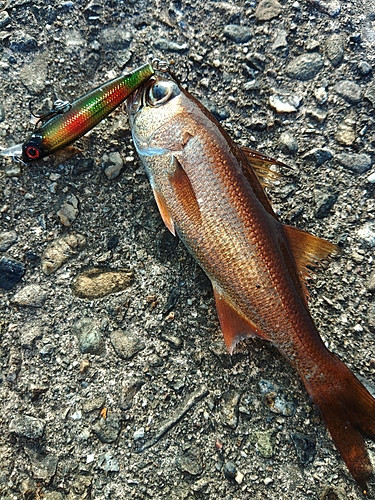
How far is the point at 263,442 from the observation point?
271 cm

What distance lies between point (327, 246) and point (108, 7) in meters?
2.40

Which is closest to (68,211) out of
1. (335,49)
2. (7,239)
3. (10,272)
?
(7,239)

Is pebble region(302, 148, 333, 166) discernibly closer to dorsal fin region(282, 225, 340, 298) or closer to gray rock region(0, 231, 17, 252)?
dorsal fin region(282, 225, 340, 298)

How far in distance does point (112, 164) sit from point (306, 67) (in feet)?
5.34

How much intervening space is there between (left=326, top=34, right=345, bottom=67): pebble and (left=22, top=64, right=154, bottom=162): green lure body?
55.2 inches

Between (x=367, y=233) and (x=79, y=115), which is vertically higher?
(x=79, y=115)

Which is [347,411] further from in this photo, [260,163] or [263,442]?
[260,163]

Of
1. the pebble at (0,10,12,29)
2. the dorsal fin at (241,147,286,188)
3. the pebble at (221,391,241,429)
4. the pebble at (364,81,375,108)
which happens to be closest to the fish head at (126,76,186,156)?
the dorsal fin at (241,147,286,188)

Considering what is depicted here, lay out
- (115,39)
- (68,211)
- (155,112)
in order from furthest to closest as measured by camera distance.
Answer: (115,39)
(68,211)
(155,112)

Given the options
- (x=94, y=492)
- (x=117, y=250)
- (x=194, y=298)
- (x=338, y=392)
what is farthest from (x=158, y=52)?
(x=94, y=492)

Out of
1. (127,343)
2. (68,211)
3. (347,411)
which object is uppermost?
(68,211)

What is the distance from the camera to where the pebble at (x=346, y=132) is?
3.11 m

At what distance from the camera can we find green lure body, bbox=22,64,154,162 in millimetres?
2762

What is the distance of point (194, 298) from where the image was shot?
9.60 ft
